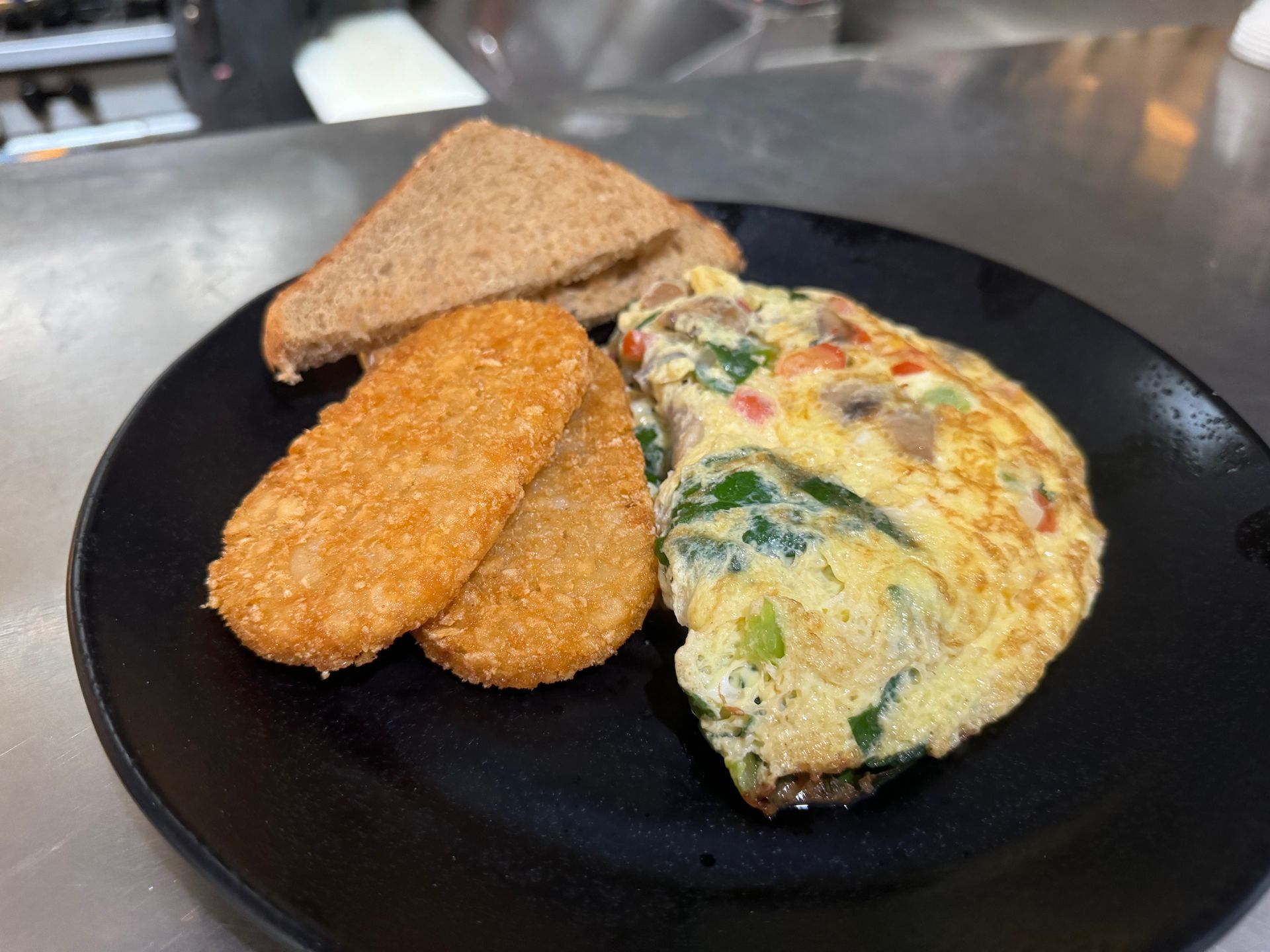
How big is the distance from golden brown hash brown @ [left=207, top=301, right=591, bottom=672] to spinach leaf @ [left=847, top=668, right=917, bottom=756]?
1.97 feet

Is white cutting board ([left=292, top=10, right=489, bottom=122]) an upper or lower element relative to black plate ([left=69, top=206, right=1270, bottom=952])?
upper

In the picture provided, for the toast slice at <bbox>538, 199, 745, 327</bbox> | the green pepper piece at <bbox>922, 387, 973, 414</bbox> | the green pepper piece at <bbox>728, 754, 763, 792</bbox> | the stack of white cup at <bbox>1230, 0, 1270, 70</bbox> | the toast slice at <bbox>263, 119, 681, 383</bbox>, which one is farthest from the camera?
the stack of white cup at <bbox>1230, 0, 1270, 70</bbox>

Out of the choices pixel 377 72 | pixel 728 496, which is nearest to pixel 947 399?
pixel 728 496

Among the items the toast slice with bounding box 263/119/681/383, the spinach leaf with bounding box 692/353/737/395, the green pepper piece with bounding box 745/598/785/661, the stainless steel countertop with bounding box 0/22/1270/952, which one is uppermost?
the toast slice with bounding box 263/119/681/383

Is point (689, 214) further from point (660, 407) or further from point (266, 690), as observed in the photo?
point (266, 690)

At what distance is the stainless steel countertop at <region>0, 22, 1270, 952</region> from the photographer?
4.38 ft

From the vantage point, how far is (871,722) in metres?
1.22

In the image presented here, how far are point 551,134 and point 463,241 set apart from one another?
153cm

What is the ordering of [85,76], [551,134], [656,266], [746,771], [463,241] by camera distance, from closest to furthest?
[746,771] → [463,241] → [656,266] → [551,134] → [85,76]

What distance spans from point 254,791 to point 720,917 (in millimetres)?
608

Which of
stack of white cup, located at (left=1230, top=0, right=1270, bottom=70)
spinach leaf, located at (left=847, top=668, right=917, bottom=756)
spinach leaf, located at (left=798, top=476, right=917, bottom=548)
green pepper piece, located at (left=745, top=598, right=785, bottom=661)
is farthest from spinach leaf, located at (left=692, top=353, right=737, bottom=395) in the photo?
stack of white cup, located at (left=1230, top=0, right=1270, bottom=70)

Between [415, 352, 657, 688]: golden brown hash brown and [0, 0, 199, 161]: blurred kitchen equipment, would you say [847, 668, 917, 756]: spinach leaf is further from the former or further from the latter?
[0, 0, 199, 161]: blurred kitchen equipment

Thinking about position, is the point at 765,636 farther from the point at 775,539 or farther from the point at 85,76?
the point at 85,76

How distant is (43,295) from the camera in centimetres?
244
